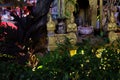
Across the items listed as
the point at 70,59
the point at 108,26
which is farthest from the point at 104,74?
the point at 108,26

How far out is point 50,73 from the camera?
3723 mm

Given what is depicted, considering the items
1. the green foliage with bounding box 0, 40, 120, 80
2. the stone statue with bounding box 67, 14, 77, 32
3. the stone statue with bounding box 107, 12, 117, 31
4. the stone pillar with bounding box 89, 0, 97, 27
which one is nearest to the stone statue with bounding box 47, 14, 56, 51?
the stone statue with bounding box 67, 14, 77, 32

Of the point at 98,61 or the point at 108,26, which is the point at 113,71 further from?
the point at 108,26

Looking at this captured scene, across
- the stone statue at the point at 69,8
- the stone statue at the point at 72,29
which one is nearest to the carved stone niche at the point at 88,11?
the stone statue at the point at 69,8

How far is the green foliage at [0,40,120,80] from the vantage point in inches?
146

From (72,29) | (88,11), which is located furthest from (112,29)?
(88,11)

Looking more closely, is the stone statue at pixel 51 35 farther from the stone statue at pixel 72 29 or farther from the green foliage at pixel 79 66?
the green foliage at pixel 79 66

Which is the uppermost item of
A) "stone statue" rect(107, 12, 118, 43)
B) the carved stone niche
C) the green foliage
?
the carved stone niche

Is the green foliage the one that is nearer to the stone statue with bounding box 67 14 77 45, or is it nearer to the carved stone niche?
the stone statue with bounding box 67 14 77 45

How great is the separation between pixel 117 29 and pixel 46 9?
1.26 metres

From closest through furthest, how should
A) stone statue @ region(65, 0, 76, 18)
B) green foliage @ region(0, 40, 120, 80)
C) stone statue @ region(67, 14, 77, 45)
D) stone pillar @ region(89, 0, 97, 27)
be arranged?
green foliage @ region(0, 40, 120, 80) → stone statue @ region(67, 14, 77, 45) → stone statue @ region(65, 0, 76, 18) → stone pillar @ region(89, 0, 97, 27)

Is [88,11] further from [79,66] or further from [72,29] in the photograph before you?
[79,66]

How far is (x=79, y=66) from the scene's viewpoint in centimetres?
373

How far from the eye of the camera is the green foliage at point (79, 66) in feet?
12.2
